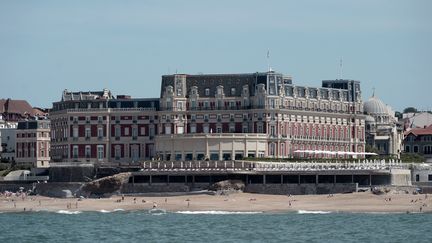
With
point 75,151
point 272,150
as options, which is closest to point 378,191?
point 272,150

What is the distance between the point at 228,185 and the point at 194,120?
85.5 ft

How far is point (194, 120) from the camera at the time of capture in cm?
19150

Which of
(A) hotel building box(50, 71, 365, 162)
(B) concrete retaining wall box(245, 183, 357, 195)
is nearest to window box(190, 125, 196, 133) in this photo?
(A) hotel building box(50, 71, 365, 162)

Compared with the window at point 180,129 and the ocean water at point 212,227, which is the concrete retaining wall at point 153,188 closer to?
the ocean water at point 212,227

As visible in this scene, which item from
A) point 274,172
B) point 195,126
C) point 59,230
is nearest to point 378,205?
point 274,172

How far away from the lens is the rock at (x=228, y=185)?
166 meters

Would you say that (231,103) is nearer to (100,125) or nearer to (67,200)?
(100,125)

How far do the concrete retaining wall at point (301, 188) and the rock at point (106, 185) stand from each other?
15.2 meters

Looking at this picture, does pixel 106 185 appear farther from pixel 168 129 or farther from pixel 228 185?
pixel 168 129

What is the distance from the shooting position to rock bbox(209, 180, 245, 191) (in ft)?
546

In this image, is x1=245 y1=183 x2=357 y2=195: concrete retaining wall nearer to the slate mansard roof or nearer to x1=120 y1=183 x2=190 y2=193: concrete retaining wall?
x1=120 y1=183 x2=190 y2=193: concrete retaining wall

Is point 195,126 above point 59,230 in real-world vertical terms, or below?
above

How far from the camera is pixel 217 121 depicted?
191 m

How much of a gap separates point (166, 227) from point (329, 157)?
67679 millimetres
